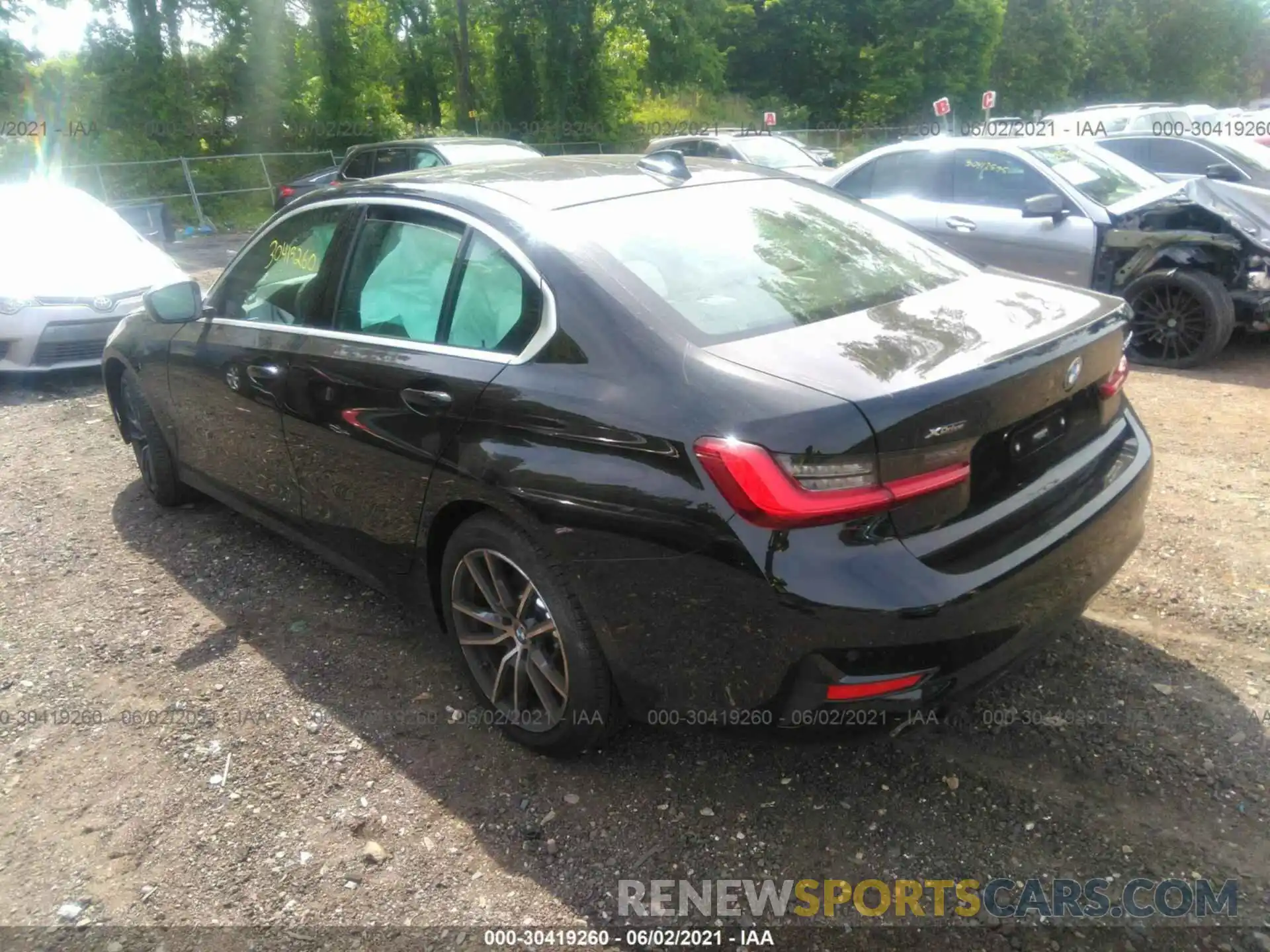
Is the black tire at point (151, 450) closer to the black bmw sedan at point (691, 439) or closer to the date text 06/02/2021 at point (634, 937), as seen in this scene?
the black bmw sedan at point (691, 439)

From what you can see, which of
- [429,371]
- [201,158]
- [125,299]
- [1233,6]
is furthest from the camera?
[1233,6]

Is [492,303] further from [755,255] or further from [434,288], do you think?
[755,255]

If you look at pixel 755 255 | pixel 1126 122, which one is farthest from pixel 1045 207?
pixel 1126 122

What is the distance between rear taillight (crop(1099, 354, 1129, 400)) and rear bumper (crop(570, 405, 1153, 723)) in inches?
12.9

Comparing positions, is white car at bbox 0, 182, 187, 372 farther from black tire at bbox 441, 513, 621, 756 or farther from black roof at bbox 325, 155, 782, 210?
black tire at bbox 441, 513, 621, 756

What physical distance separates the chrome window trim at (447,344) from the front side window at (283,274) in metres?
0.03

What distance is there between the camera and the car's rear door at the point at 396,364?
284 centimetres

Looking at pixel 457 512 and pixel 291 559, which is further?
pixel 291 559

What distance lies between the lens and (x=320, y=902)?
2.50 m

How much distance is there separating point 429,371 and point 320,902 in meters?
1.49

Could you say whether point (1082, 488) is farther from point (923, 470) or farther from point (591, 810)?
point (591, 810)

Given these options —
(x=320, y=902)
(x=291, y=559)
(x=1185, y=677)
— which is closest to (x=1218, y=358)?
(x=1185, y=677)

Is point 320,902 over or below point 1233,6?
below

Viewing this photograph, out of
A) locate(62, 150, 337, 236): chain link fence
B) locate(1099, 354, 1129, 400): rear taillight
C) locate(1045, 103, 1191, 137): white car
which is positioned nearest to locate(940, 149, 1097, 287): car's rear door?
locate(1099, 354, 1129, 400): rear taillight
